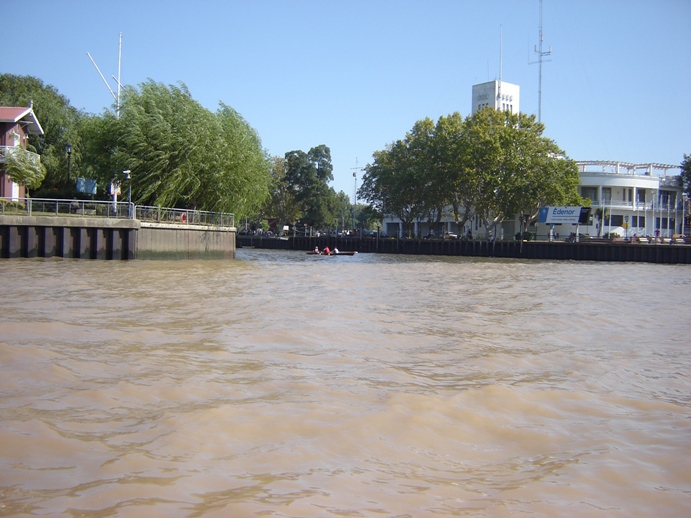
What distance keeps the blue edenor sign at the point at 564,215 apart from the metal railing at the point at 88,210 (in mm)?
38808

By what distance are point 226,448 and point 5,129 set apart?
43.6 metres

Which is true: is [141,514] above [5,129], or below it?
below

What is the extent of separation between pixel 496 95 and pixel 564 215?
59835mm

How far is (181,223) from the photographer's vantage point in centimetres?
3675

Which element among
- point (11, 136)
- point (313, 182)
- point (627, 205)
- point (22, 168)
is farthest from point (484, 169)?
point (22, 168)

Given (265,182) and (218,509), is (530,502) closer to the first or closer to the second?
(218,509)

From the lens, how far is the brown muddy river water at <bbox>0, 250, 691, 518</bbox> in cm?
449

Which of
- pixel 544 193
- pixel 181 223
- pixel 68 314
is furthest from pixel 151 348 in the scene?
pixel 544 193

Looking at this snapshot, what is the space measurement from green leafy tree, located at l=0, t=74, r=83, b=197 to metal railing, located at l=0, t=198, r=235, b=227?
566 inches

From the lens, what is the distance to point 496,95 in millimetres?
116500

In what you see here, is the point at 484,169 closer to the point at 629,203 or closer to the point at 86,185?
the point at 629,203

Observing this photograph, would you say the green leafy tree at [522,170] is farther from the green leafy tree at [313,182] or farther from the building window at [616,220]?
the green leafy tree at [313,182]

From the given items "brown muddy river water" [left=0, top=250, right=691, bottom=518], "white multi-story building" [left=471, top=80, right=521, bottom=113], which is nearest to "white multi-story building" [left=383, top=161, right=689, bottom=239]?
"white multi-story building" [left=471, top=80, right=521, bottom=113]

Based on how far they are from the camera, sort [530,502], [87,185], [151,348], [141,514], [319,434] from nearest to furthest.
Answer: [141,514]
[530,502]
[319,434]
[151,348]
[87,185]
